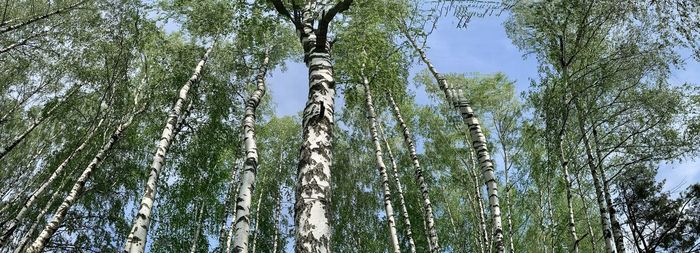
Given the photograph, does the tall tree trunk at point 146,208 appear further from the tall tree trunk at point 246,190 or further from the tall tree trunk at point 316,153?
the tall tree trunk at point 316,153

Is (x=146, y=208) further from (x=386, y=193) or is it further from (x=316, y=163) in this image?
(x=386, y=193)

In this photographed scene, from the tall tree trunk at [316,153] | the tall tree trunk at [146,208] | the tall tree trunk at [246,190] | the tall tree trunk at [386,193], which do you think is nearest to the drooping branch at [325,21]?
the tall tree trunk at [316,153]

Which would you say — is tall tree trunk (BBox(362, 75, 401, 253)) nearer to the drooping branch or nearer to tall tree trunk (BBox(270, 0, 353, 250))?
tall tree trunk (BBox(270, 0, 353, 250))

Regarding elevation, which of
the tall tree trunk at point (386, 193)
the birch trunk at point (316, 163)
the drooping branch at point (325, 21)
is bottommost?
the birch trunk at point (316, 163)

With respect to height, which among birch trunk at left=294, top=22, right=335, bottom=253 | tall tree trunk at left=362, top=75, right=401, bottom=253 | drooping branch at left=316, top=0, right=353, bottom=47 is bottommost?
birch trunk at left=294, top=22, right=335, bottom=253

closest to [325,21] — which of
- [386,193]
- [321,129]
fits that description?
[321,129]

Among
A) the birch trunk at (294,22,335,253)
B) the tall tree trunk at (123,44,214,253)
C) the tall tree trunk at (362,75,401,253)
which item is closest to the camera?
the birch trunk at (294,22,335,253)

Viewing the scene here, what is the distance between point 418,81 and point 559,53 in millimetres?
9734

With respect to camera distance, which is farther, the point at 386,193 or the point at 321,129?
the point at 386,193

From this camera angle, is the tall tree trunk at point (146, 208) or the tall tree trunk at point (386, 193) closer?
the tall tree trunk at point (146, 208)

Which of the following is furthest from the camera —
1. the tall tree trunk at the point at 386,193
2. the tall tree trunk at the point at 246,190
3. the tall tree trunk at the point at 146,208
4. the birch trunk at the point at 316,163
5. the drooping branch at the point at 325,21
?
the tall tree trunk at the point at 386,193

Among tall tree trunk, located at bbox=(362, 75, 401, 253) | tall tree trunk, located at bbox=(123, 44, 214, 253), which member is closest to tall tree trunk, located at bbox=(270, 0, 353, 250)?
tall tree trunk, located at bbox=(123, 44, 214, 253)

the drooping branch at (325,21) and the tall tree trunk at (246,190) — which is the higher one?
the drooping branch at (325,21)

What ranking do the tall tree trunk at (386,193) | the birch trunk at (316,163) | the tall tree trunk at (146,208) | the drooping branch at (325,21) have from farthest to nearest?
the tall tree trunk at (386,193), the tall tree trunk at (146,208), the drooping branch at (325,21), the birch trunk at (316,163)
